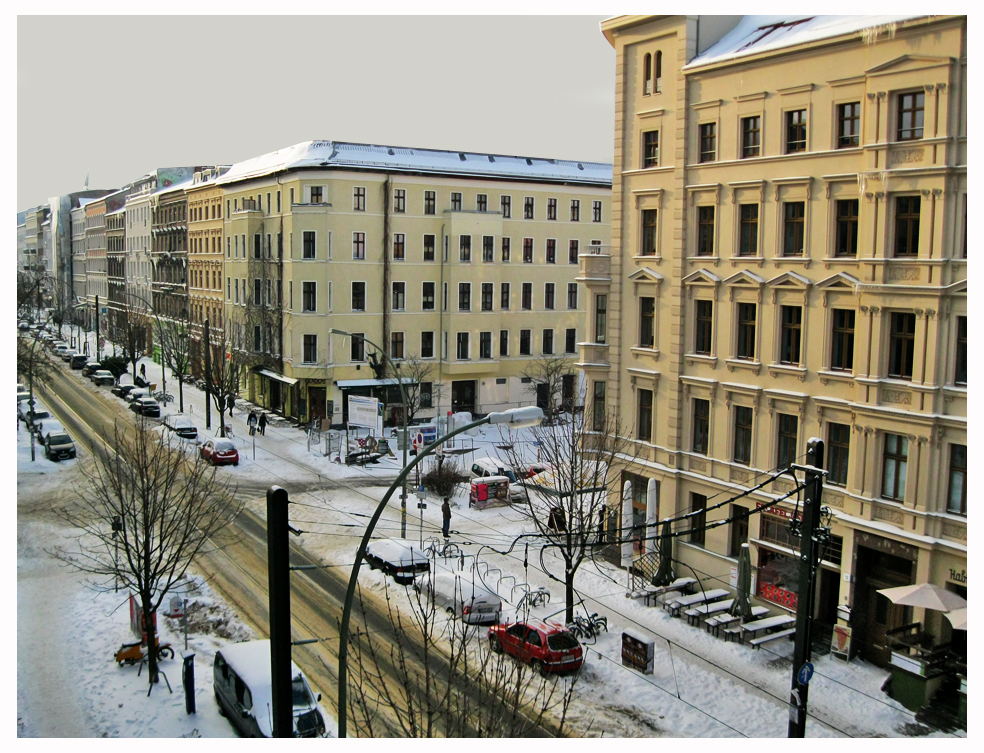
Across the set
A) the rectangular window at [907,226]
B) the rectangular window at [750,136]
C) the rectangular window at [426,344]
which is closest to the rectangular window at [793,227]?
the rectangular window at [750,136]

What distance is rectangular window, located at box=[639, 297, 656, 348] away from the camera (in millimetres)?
26844

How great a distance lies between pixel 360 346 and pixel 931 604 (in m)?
33.5

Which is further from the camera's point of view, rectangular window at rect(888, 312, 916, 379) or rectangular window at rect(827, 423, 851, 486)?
rectangular window at rect(827, 423, 851, 486)

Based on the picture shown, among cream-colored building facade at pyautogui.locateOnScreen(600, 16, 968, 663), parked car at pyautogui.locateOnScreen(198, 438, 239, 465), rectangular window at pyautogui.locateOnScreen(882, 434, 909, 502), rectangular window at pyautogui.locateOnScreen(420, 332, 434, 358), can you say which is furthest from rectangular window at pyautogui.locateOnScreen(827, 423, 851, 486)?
rectangular window at pyautogui.locateOnScreen(420, 332, 434, 358)

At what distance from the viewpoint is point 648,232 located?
88.2 ft

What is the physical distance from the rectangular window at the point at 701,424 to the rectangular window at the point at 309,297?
25.7 m

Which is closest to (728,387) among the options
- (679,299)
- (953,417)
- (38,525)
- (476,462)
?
(679,299)

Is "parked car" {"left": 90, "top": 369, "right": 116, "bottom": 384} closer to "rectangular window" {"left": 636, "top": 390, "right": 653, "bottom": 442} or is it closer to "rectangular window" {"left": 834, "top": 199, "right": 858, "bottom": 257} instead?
"rectangular window" {"left": 636, "top": 390, "right": 653, "bottom": 442}

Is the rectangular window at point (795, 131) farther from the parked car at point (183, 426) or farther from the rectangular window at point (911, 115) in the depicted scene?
the parked car at point (183, 426)

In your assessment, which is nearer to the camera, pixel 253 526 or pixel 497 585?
pixel 497 585

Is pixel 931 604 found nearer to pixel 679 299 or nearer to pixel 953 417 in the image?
pixel 953 417

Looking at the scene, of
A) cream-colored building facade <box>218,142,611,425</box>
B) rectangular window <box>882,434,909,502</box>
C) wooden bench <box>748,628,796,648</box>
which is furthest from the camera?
cream-colored building facade <box>218,142,611,425</box>

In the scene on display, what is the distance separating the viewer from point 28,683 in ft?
60.4

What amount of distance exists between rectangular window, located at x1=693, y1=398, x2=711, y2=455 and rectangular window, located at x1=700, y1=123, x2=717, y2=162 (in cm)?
689
